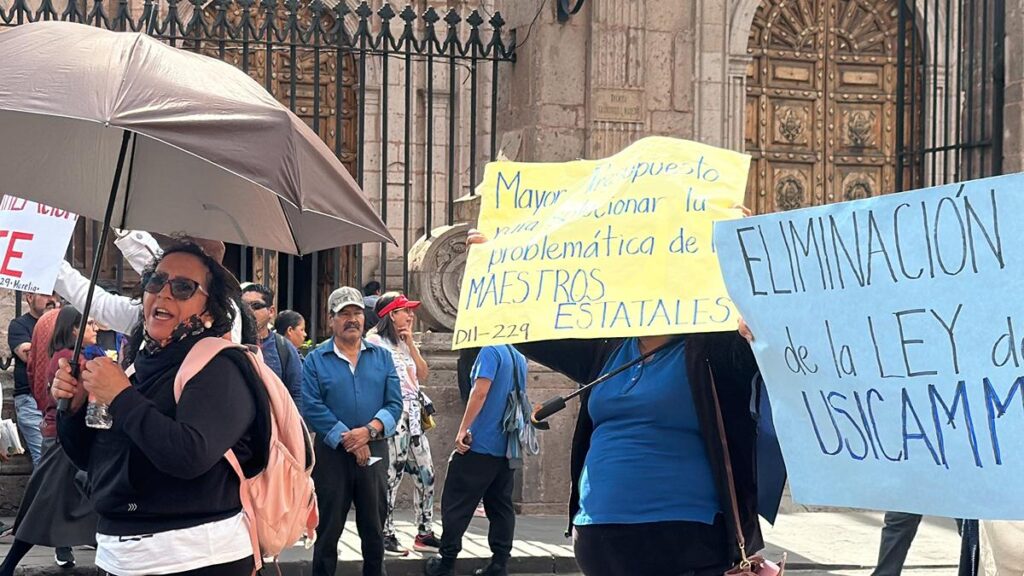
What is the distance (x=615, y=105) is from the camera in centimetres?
1280

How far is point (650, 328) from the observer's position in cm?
492

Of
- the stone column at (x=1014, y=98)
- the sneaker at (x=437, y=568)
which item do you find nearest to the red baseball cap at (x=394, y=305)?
the sneaker at (x=437, y=568)

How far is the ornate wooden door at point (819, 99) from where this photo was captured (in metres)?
19.6

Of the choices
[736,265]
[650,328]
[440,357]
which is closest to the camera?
[736,265]

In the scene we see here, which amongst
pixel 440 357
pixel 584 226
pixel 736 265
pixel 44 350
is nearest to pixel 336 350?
pixel 44 350

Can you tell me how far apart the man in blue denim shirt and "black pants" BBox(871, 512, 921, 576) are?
2681 millimetres

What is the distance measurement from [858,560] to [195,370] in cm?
723

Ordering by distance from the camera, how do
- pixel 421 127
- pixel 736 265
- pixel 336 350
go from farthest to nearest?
pixel 421 127, pixel 336 350, pixel 736 265

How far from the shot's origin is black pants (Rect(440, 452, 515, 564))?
9.98 metres

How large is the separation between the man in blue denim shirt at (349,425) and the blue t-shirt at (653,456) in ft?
13.7

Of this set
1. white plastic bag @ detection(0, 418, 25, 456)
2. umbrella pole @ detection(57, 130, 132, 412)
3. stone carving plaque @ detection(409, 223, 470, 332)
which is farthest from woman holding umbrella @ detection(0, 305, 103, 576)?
umbrella pole @ detection(57, 130, 132, 412)

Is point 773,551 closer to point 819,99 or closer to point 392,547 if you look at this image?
point 392,547

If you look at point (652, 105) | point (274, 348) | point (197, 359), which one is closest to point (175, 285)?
point (197, 359)

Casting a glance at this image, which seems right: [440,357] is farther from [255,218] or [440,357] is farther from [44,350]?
[255,218]
